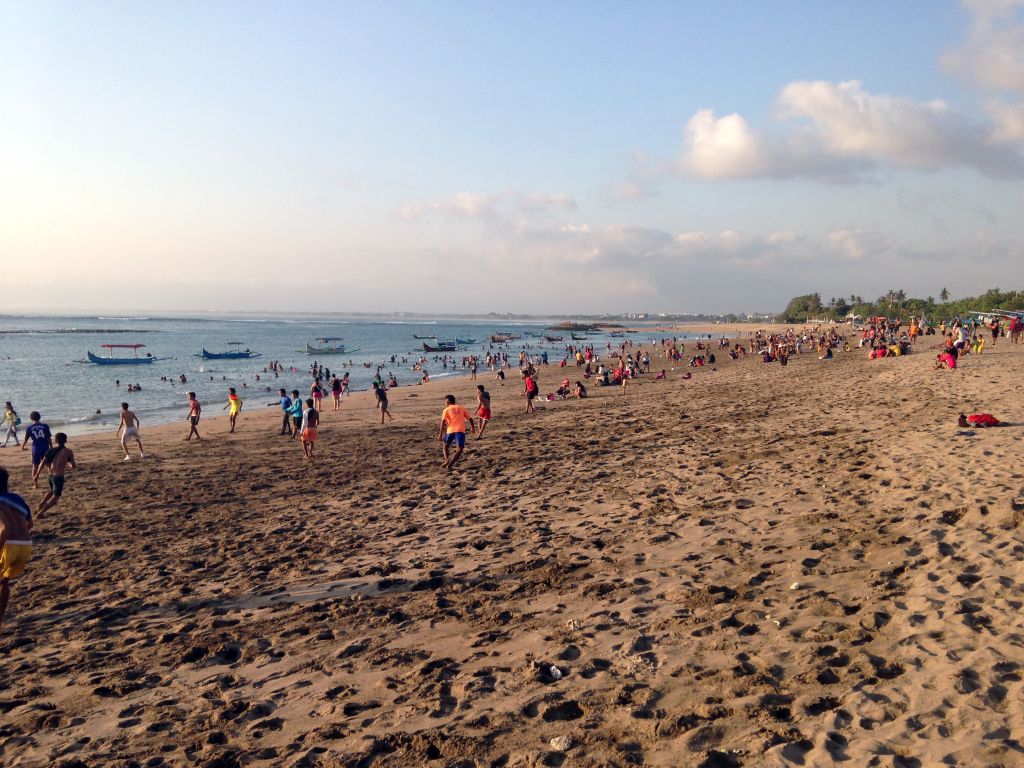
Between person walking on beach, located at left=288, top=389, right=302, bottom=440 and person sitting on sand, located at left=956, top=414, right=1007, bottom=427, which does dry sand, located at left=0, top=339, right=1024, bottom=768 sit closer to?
person sitting on sand, located at left=956, top=414, right=1007, bottom=427

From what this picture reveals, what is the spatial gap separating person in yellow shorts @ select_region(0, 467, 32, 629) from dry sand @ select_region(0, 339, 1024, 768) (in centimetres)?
72

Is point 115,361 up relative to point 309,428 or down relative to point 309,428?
down

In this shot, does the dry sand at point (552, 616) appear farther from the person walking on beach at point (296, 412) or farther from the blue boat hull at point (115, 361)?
the blue boat hull at point (115, 361)

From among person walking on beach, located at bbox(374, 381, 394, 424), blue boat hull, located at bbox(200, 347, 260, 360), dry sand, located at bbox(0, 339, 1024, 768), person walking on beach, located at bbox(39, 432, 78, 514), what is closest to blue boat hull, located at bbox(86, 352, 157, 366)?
blue boat hull, located at bbox(200, 347, 260, 360)

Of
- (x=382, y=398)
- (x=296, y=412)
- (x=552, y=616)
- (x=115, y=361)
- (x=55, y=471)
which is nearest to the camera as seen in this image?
(x=552, y=616)

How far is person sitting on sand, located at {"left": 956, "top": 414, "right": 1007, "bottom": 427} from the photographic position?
37.1 feet

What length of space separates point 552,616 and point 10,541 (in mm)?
4988

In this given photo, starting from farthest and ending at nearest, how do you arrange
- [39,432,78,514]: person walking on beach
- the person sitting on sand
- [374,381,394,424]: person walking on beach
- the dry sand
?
[374,381,394,424]: person walking on beach < the person sitting on sand < [39,432,78,514]: person walking on beach < the dry sand

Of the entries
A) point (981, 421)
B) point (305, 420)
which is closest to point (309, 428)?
point (305, 420)

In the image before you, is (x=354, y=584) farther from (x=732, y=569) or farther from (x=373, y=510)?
(x=732, y=569)

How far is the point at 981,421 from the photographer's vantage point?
1135cm

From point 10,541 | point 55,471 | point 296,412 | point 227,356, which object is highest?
point 10,541

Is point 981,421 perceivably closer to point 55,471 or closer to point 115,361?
point 55,471

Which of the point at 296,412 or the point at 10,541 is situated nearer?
the point at 10,541
